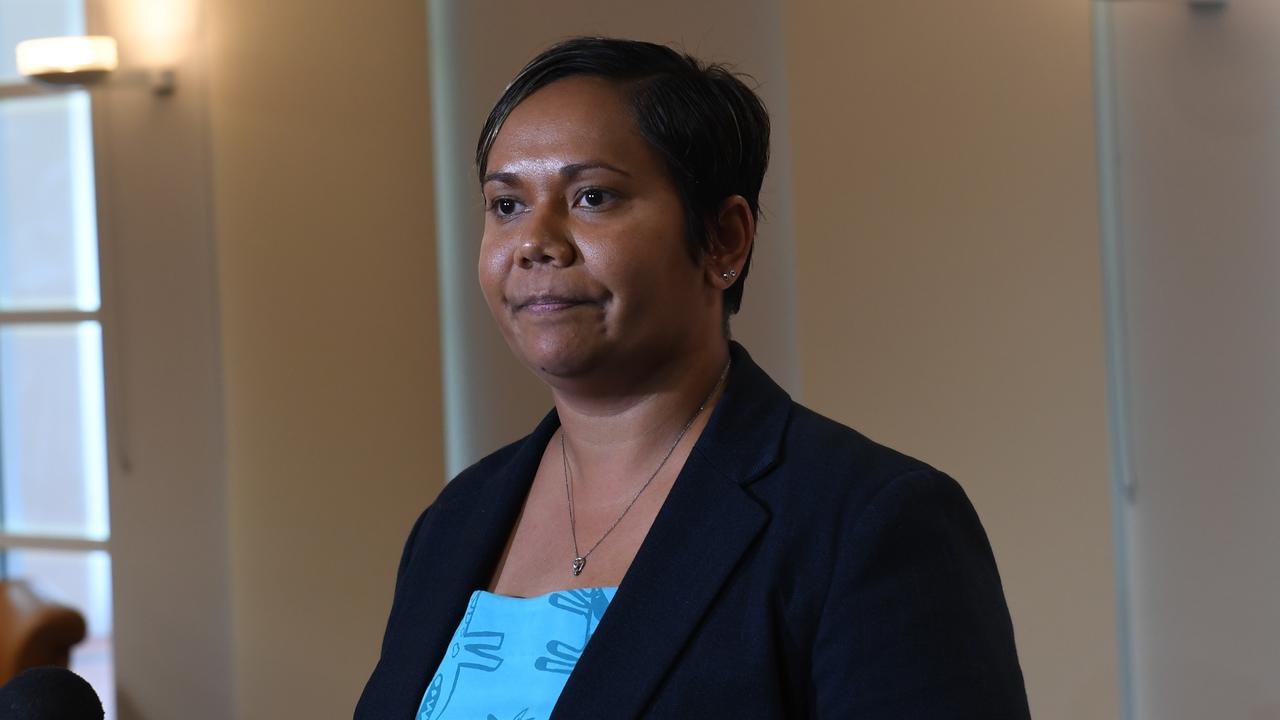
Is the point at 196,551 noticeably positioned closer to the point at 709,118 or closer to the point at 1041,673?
the point at 1041,673

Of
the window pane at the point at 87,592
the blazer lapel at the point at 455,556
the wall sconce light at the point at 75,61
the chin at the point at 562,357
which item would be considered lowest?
the window pane at the point at 87,592

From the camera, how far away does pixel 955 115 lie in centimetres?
276

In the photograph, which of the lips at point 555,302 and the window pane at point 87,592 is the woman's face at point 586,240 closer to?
the lips at point 555,302

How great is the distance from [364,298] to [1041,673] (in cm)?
174

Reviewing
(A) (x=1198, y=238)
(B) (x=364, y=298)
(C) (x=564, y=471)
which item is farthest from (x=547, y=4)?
(C) (x=564, y=471)

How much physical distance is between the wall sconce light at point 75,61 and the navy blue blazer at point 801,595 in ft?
8.09

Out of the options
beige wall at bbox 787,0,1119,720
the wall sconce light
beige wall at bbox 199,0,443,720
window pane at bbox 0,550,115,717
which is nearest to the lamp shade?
the wall sconce light

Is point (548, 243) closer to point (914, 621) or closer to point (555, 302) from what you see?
point (555, 302)

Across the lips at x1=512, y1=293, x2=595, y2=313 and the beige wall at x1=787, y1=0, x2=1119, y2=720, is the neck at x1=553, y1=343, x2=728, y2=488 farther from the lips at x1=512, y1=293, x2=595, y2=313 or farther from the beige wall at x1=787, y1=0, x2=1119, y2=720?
the beige wall at x1=787, y1=0, x2=1119, y2=720

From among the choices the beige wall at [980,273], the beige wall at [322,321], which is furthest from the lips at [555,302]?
the beige wall at [322,321]

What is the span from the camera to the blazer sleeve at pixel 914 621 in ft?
3.41

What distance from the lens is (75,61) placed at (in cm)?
340

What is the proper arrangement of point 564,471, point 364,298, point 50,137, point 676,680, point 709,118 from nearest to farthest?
point 676,680 < point 709,118 < point 564,471 < point 364,298 < point 50,137

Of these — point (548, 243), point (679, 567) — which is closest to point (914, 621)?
point (679, 567)
